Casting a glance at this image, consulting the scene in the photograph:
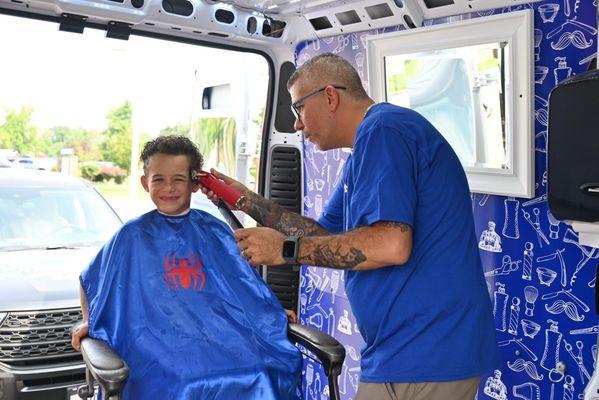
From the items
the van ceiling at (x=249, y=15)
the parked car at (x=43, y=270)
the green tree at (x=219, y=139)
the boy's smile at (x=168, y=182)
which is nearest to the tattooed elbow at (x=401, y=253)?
the boy's smile at (x=168, y=182)

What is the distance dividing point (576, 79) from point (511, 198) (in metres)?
0.81

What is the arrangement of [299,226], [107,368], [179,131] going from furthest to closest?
[179,131]
[299,226]
[107,368]

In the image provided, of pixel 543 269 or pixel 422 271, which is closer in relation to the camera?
pixel 422 271

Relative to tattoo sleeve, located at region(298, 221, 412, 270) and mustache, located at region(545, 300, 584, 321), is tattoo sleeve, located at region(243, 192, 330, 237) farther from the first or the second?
mustache, located at region(545, 300, 584, 321)

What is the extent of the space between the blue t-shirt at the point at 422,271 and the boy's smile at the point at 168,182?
951 mm

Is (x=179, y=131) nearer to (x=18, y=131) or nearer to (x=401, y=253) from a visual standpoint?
(x=401, y=253)

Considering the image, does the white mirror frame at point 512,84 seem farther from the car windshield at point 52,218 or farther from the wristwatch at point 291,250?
the car windshield at point 52,218

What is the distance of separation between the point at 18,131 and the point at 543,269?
467 inches

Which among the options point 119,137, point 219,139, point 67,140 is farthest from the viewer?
point 119,137

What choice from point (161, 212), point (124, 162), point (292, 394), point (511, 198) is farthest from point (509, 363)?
point (124, 162)

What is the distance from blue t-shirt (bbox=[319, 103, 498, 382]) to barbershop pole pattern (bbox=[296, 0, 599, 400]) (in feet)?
2.41

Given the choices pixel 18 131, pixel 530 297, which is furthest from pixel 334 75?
pixel 18 131

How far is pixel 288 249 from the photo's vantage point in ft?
5.54

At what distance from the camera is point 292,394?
226cm
